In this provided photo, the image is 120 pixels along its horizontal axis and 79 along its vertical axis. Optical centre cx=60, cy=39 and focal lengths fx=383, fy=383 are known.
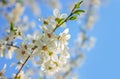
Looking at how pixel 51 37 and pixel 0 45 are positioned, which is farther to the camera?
pixel 0 45

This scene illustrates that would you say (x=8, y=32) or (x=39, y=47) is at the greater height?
(x=8, y=32)

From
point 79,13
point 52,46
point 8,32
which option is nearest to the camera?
point 52,46

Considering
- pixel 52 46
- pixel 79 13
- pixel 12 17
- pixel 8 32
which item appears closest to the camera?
pixel 52 46

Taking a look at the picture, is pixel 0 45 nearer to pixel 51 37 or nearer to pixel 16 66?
pixel 16 66

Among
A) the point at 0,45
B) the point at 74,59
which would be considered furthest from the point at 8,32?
the point at 74,59

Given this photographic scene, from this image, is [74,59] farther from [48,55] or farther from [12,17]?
[48,55]

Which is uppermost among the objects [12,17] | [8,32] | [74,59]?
[74,59]

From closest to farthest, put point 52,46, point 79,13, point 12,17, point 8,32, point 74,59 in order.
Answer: point 52,46, point 79,13, point 8,32, point 12,17, point 74,59

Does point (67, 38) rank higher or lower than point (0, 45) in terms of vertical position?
lower

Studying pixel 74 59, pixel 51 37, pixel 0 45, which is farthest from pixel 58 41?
pixel 74 59
